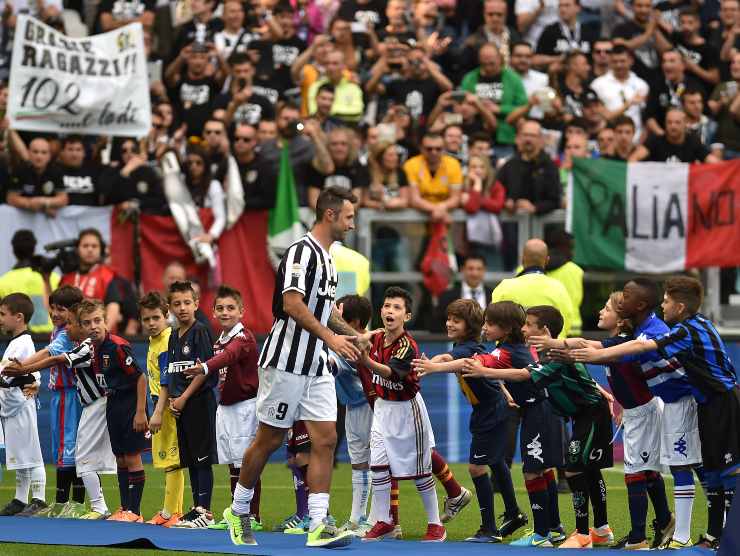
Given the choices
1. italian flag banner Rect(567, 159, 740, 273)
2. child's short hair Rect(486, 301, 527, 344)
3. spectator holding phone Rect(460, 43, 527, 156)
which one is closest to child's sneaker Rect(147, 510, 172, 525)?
child's short hair Rect(486, 301, 527, 344)

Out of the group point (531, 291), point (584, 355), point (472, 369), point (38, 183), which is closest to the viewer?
point (584, 355)

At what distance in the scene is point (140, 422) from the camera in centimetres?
1177

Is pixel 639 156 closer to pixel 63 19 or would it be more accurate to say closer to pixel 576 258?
pixel 576 258

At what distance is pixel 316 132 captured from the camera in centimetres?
1766

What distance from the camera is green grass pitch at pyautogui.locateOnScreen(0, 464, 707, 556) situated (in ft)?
33.0

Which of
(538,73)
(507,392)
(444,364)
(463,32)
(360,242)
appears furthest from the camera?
(463,32)

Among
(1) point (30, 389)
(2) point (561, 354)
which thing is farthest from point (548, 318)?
(1) point (30, 389)

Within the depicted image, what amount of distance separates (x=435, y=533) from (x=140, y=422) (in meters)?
2.53

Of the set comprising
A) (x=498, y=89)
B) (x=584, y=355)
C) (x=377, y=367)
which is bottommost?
(x=377, y=367)

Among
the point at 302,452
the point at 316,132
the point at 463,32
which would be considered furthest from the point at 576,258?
the point at 302,452

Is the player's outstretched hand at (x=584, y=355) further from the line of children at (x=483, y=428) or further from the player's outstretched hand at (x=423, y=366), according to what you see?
the line of children at (x=483, y=428)

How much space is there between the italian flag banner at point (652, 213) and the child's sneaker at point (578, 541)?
777 cm

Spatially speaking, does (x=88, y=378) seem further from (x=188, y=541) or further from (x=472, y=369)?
(x=472, y=369)

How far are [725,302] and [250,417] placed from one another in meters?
8.07
